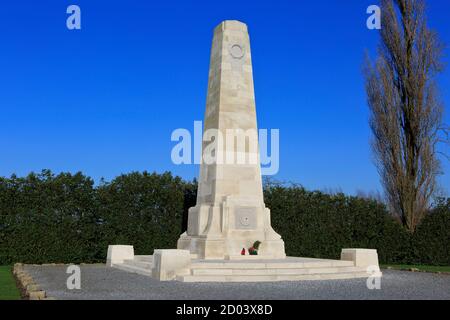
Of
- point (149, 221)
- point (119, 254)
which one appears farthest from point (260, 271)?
point (149, 221)

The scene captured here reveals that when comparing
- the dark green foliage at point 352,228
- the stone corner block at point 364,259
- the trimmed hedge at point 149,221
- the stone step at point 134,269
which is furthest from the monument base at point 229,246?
the dark green foliage at point 352,228

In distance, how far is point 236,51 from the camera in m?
20.0

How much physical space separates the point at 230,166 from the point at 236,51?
4792 millimetres

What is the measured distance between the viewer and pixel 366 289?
12133 millimetres

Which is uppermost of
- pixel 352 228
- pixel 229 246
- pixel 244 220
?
pixel 244 220

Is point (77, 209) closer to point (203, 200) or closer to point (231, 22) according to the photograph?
point (203, 200)

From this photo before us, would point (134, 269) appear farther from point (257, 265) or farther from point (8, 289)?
point (8, 289)

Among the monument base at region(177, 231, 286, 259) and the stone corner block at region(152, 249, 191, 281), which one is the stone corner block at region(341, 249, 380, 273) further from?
the stone corner block at region(152, 249, 191, 281)

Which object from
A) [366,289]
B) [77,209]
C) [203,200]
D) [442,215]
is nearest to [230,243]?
[203,200]

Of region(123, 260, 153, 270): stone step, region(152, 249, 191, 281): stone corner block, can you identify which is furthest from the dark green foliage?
region(152, 249, 191, 281): stone corner block

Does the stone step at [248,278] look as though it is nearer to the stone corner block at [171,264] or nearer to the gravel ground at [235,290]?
the stone corner block at [171,264]

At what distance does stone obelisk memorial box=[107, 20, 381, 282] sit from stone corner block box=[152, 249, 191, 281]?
2.48m
